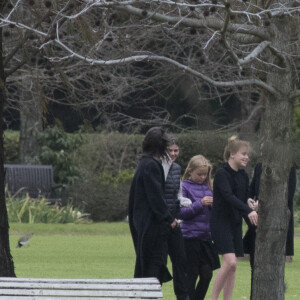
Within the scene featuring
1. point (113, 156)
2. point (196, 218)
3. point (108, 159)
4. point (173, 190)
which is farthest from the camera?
point (113, 156)

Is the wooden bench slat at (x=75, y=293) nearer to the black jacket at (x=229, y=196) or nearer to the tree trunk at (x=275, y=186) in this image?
the tree trunk at (x=275, y=186)

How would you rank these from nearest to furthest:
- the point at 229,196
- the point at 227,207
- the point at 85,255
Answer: the point at 229,196, the point at 227,207, the point at 85,255

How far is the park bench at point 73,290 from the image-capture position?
5.50m

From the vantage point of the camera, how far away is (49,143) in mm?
26406

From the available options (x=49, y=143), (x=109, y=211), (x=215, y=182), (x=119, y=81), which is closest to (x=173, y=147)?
(x=215, y=182)

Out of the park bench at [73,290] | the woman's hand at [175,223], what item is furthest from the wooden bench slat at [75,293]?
the woman's hand at [175,223]

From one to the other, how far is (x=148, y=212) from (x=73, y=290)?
268cm

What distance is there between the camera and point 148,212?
26.9 feet

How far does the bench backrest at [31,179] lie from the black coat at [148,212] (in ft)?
52.0

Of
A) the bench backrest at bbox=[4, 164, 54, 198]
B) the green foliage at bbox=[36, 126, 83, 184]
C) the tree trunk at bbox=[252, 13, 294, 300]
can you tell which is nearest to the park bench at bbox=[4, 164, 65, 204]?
the bench backrest at bbox=[4, 164, 54, 198]

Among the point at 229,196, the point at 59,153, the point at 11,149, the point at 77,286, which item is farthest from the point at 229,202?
the point at 11,149

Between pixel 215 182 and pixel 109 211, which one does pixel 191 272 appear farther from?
pixel 109 211

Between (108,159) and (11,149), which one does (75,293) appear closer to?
(108,159)

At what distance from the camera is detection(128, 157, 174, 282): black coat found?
8.04 meters
